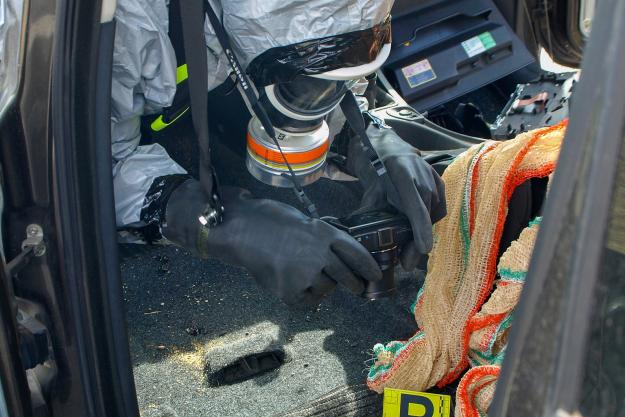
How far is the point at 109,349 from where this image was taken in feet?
4.04

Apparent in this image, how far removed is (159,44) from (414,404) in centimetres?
96

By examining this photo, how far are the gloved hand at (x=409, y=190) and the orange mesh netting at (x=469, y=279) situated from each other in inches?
2.8

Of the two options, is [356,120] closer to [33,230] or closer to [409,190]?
[409,190]

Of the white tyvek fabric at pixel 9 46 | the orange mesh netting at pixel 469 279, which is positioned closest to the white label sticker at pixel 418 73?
the orange mesh netting at pixel 469 279

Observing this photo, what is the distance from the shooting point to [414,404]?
1.71 meters

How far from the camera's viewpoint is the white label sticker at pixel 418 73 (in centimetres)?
264

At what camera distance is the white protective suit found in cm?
146

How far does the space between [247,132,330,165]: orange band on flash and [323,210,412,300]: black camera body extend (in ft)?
0.60

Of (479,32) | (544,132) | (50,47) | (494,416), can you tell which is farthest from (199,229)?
(479,32)

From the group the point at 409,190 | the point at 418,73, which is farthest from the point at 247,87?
the point at 418,73

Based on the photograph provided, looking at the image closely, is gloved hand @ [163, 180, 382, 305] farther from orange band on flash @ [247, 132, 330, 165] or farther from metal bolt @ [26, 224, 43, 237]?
metal bolt @ [26, 224, 43, 237]

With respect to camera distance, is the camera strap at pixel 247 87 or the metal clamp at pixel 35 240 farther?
the camera strap at pixel 247 87

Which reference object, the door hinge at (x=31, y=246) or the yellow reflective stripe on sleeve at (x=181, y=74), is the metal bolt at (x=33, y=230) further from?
the yellow reflective stripe on sleeve at (x=181, y=74)

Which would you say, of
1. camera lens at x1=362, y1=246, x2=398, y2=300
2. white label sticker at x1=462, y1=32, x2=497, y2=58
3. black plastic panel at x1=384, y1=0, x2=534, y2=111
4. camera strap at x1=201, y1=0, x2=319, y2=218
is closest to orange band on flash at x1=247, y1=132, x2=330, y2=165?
camera strap at x1=201, y1=0, x2=319, y2=218
